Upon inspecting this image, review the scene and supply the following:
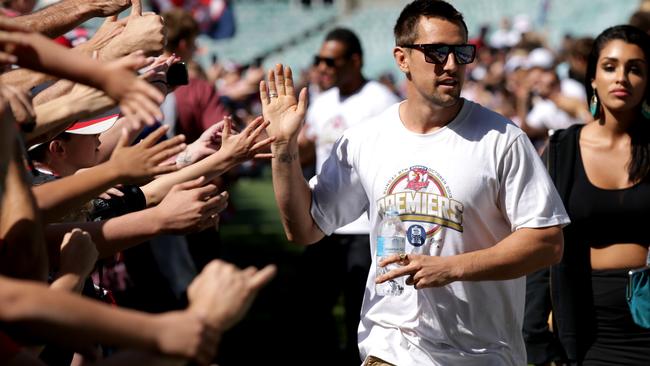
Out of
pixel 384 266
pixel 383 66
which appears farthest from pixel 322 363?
pixel 383 66

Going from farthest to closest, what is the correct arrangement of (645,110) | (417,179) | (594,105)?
(594,105) < (645,110) < (417,179)

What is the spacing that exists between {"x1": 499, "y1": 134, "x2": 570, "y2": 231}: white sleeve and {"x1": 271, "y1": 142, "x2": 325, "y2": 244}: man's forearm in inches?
34.4

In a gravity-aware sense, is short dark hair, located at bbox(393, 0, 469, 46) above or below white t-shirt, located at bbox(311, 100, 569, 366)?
above

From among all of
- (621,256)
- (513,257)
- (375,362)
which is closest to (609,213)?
(621,256)

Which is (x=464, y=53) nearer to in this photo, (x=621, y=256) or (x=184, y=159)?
(x=184, y=159)

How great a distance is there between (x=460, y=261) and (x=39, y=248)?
1.79 m

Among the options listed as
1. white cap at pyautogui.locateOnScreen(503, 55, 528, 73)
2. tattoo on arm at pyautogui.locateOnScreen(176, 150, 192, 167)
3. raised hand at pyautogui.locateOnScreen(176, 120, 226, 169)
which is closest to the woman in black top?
raised hand at pyautogui.locateOnScreen(176, 120, 226, 169)

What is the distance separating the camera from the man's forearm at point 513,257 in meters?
4.38

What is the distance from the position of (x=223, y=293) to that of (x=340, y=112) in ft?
19.4

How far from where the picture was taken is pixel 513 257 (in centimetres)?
446

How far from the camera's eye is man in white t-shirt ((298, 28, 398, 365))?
811 cm

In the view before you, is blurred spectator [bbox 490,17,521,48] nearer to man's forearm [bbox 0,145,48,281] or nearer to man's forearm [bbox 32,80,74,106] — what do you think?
man's forearm [bbox 32,80,74,106]

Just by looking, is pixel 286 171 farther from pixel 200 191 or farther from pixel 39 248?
pixel 39 248

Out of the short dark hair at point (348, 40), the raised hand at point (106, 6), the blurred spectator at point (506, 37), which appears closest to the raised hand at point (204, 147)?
Result: the raised hand at point (106, 6)
